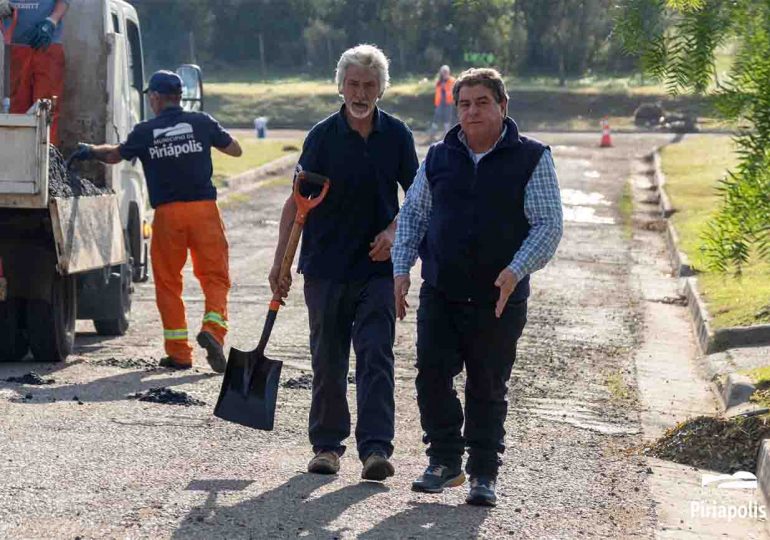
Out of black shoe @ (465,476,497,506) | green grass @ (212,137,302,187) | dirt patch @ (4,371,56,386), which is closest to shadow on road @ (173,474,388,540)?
black shoe @ (465,476,497,506)

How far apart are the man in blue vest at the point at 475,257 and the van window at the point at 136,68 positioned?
684cm

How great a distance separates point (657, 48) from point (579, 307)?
265 inches

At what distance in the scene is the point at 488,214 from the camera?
677cm

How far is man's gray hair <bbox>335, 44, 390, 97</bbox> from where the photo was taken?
7.40m

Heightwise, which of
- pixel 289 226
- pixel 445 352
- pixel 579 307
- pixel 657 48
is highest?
pixel 657 48

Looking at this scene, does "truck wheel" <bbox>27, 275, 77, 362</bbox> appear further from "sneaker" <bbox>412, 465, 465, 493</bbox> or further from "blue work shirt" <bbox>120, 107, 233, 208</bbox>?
"sneaker" <bbox>412, 465, 465, 493</bbox>

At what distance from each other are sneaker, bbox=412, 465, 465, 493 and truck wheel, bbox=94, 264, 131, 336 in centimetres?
565

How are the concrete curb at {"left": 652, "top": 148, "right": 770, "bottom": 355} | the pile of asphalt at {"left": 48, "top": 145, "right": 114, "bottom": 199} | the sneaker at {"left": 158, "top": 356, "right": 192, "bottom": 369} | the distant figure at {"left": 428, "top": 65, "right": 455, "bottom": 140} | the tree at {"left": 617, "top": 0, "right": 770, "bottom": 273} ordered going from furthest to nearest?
the distant figure at {"left": 428, "top": 65, "right": 455, "bottom": 140}, the concrete curb at {"left": 652, "top": 148, "right": 770, "bottom": 355}, the sneaker at {"left": 158, "top": 356, "right": 192, "bottom": 369}, the pile of asphalt at {"left": 48, "top": 145, "right": 114, "bottom": 199}, the tree at {"left": 617, "top": 0, "right": 770, "bottom": 273}

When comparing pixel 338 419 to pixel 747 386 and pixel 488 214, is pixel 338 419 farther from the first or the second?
pixel 747 386

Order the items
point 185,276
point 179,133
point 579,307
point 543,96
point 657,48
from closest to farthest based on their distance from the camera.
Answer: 1. point 657,48
2. point 179,133
3. point 579,307
4. point 185,276
5. point 543,96

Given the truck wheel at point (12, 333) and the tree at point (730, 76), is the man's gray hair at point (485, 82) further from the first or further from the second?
the truck wheel at point (12, 333)

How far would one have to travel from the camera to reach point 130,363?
35.6ft

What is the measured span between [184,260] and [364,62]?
12.5 ft

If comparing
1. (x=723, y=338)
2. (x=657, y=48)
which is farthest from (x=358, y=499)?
(x=723, y=338)
